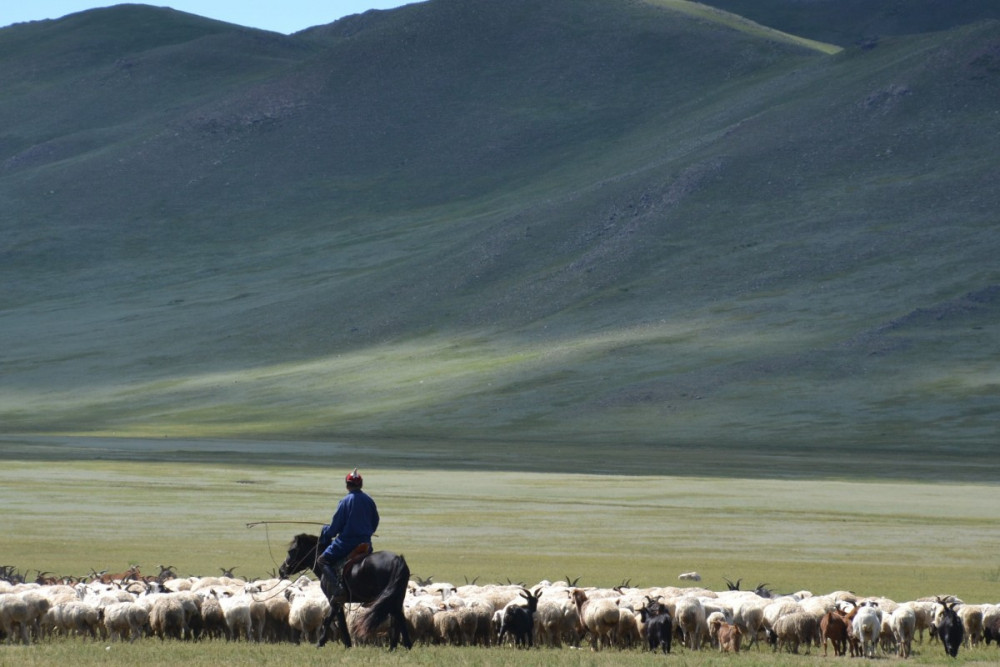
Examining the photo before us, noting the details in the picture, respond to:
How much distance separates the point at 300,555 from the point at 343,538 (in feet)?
4.54

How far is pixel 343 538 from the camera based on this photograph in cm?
2008

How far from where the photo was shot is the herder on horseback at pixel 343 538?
787 inches

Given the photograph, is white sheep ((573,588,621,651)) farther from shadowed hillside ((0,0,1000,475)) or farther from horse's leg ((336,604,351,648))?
shadowed hillside ((0,0,1000,475))

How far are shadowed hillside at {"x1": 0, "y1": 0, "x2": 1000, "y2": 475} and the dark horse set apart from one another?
51.3m

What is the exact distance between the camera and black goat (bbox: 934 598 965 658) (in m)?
20.5

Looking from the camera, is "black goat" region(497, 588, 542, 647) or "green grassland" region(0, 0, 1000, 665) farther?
"green grassland" region(0, 0, 1000, 665)

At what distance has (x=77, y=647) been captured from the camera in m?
19.7

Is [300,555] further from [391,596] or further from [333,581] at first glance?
[391,596]

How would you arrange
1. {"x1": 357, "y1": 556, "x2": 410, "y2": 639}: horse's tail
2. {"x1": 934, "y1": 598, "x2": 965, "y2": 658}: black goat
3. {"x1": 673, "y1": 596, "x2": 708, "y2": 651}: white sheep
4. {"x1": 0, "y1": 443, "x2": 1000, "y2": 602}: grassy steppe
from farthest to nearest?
{"x1": 0, "y1": 443, "x2": 1000, "y2": 602}: grassy steppe → {"x1": 673, "y1": 596, "x2": 708, "y2": 651}: white sheep → {"x1": 934, "y1": 598, "x2": 965, "y2": 658}: black goat → {"x1": 357, "y1": 556, "x2": 410, "y2": 639}: horse's tail

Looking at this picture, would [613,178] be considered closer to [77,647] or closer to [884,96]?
[884,96]

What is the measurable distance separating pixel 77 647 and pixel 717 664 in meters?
8.61

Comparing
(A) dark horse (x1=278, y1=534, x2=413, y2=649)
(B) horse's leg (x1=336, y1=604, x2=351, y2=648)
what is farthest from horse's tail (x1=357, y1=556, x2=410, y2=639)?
(B) horse's leg (x1=336, y1=604, x2=351, y2=648)

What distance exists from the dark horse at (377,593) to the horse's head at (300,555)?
2.29 feet

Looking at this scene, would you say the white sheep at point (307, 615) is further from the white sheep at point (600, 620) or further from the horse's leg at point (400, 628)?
the white sheep at point (600, 620)
